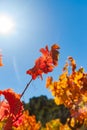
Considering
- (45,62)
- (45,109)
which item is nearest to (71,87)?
(45,62)

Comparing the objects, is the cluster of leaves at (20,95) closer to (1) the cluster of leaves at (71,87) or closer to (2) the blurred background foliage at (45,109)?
(1) the cluster of leaves at (71,87)

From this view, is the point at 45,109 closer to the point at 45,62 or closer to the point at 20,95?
the point at 45,62

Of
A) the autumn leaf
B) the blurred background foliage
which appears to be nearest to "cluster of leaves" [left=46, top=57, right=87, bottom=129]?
the autumn leaf

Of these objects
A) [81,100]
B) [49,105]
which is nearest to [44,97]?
[49,105]

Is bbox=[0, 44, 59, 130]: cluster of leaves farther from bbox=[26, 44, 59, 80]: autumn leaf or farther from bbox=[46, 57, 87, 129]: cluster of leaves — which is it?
bbox=[46, 57, 87, 129]: cluster of leaves

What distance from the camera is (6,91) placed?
119 inches

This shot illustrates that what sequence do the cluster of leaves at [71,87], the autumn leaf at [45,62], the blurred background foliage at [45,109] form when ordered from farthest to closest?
1. the blurred background foliage at [45,109]
2. the cluster of leaves at [71,87]
3. the autumn leaf at [45,62]

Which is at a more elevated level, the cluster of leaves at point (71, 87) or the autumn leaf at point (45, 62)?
the cluster of leaves at point (71, 87)

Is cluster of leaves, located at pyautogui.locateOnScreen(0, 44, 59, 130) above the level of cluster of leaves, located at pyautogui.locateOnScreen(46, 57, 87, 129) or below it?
below

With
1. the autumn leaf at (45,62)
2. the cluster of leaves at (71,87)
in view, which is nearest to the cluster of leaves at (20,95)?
the autumn leaf at (45,62)

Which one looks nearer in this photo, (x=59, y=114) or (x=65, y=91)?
(x=65, y=91)

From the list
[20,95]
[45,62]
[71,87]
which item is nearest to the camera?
[20,95]

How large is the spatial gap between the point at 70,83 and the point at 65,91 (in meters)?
0.28

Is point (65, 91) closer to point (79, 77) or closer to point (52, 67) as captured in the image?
point (79, 77)
